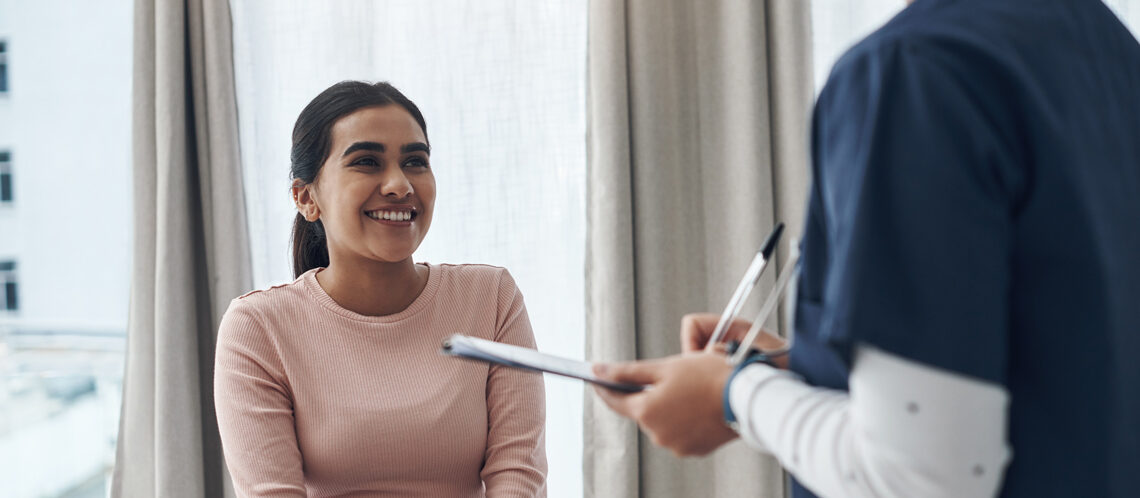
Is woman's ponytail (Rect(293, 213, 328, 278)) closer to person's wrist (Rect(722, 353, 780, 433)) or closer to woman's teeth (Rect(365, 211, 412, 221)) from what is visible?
woman's teeth (Rect(365, 211, 412, 221))

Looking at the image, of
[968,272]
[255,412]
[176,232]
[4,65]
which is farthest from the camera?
[4,65]

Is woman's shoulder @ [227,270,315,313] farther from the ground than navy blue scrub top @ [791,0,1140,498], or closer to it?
closer to it

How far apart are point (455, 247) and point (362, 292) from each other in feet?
1.86

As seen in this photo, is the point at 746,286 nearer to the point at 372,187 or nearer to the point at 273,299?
the point at 372,187

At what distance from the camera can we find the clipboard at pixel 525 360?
30.9 inches

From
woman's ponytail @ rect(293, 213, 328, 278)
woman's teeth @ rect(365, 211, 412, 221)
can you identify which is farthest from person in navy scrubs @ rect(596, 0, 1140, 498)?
woman's ponytail @ rect(293, 213, 328, 278)

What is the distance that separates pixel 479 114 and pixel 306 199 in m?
0.60

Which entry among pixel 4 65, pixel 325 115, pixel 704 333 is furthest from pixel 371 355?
pixel 4 65

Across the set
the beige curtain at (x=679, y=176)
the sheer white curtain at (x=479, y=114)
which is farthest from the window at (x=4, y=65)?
the beige curtain at (x=679, y=176)

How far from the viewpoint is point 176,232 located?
202 centimetres

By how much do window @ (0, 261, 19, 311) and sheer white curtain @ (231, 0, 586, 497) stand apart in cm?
70

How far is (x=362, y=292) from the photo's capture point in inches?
61.7

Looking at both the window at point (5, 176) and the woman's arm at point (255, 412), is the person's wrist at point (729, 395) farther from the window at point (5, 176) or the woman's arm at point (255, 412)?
the window at point (5, 176)

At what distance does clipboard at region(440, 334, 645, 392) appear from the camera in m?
0.78
